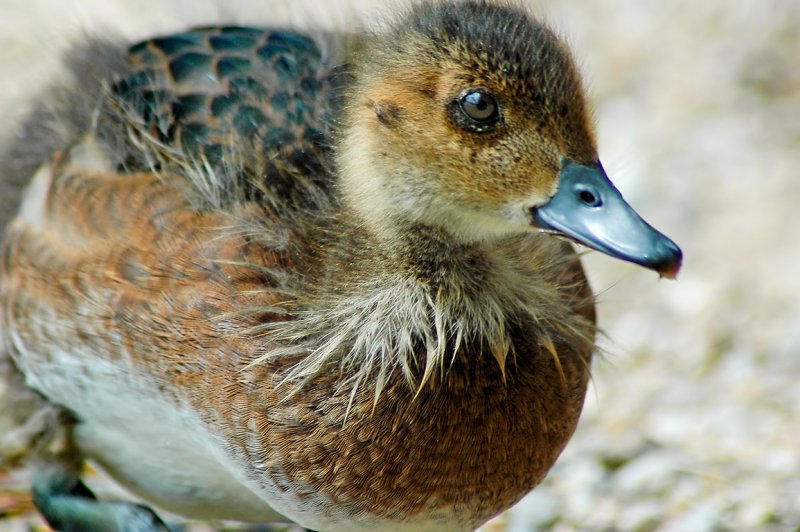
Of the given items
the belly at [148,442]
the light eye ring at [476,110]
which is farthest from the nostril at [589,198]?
the belly at [148,442]

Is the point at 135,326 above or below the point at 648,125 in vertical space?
below

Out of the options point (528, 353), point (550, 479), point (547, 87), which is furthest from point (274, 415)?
point (550, 479)

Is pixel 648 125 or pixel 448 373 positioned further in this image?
pixel 648 125

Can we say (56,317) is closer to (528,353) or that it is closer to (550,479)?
(528,353)

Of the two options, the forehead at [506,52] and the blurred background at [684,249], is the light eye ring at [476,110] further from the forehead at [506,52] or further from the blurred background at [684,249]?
the blurred background at [684,249]

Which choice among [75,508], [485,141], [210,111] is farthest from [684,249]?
[75,508]

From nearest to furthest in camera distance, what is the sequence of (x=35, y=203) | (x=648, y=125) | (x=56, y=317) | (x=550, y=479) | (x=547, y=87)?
(x=547, y=87) → (x=56, y=317) → (x=35, y=203) → (x=550, y=479) → (x=648, y=125)

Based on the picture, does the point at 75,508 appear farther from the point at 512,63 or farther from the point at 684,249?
the point at 684,249
